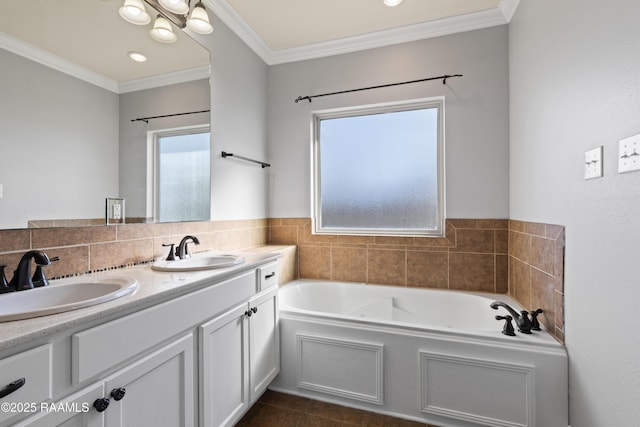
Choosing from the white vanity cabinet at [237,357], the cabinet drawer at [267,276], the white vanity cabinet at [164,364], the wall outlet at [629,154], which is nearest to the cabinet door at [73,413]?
the white vanity cabinet at [164,364]

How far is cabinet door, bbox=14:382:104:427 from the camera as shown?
2.38ft

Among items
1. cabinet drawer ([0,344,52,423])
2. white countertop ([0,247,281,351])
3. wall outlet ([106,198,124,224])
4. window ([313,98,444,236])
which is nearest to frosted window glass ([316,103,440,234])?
window ([313,98,444,236])

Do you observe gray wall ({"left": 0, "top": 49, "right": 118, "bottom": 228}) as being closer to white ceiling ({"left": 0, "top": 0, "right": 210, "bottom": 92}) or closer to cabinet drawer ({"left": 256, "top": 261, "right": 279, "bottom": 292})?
white ceiling ({"left": 0, "top": 0, "right": 210, "bottom": 92})

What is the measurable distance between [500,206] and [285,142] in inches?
76.8

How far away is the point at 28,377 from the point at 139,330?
30cm

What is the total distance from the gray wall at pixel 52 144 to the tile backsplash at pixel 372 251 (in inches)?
4.2

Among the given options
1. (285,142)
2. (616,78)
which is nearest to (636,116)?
(616,78)

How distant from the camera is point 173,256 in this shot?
167cm

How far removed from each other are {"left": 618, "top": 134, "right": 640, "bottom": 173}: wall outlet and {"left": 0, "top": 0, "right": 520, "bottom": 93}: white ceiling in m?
1.68

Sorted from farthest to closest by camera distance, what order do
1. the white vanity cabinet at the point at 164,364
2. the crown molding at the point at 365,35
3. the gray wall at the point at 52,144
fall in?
the crown molding at the point at 365,35 → the gray wall at the point at 52,144 → the white vanity cabinet at the point at 164,364

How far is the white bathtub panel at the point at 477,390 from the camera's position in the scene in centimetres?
151

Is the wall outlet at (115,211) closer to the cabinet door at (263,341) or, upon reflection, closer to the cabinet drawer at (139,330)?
the cabinet drawer at (139,330)

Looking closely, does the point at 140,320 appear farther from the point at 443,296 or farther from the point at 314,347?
the point at 443,296

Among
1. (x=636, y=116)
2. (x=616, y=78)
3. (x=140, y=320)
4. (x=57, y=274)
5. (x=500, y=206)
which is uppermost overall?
(x=616, y=78)
